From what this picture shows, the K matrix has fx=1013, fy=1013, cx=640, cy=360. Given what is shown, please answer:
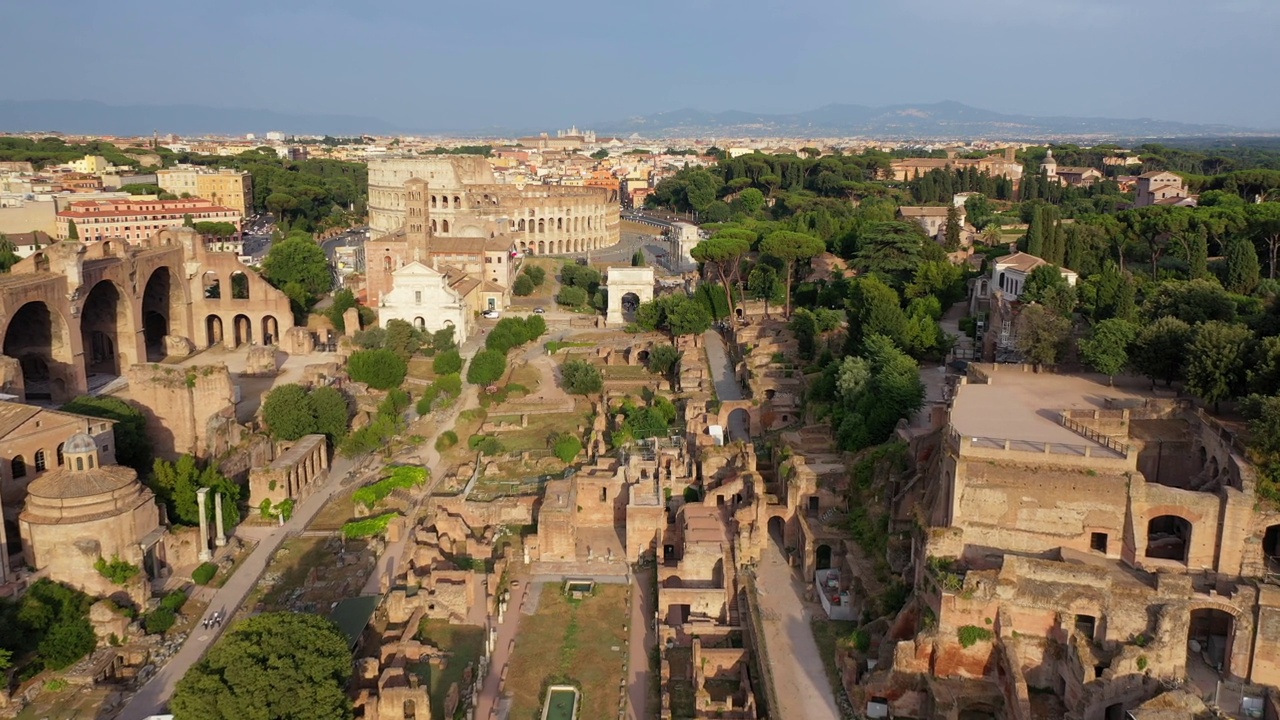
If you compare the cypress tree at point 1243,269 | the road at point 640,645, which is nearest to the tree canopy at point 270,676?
the road at point 640,645

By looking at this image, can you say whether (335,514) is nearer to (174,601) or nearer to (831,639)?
(174,601)

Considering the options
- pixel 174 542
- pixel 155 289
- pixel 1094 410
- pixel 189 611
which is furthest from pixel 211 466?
pixel 1094 410

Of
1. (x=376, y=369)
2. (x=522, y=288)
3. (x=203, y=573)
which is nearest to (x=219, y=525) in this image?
(x=203, y=573)

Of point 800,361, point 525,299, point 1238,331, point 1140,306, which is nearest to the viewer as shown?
point 1238,331

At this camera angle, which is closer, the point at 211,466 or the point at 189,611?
the point at 189,611

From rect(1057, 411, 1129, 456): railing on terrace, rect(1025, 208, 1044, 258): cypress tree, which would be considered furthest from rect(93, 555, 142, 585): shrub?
rect(1025, 208, 1044, 258): cypress tree

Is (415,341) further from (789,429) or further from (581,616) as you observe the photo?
(581,616)

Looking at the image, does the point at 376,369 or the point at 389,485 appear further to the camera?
the point at 376,369
